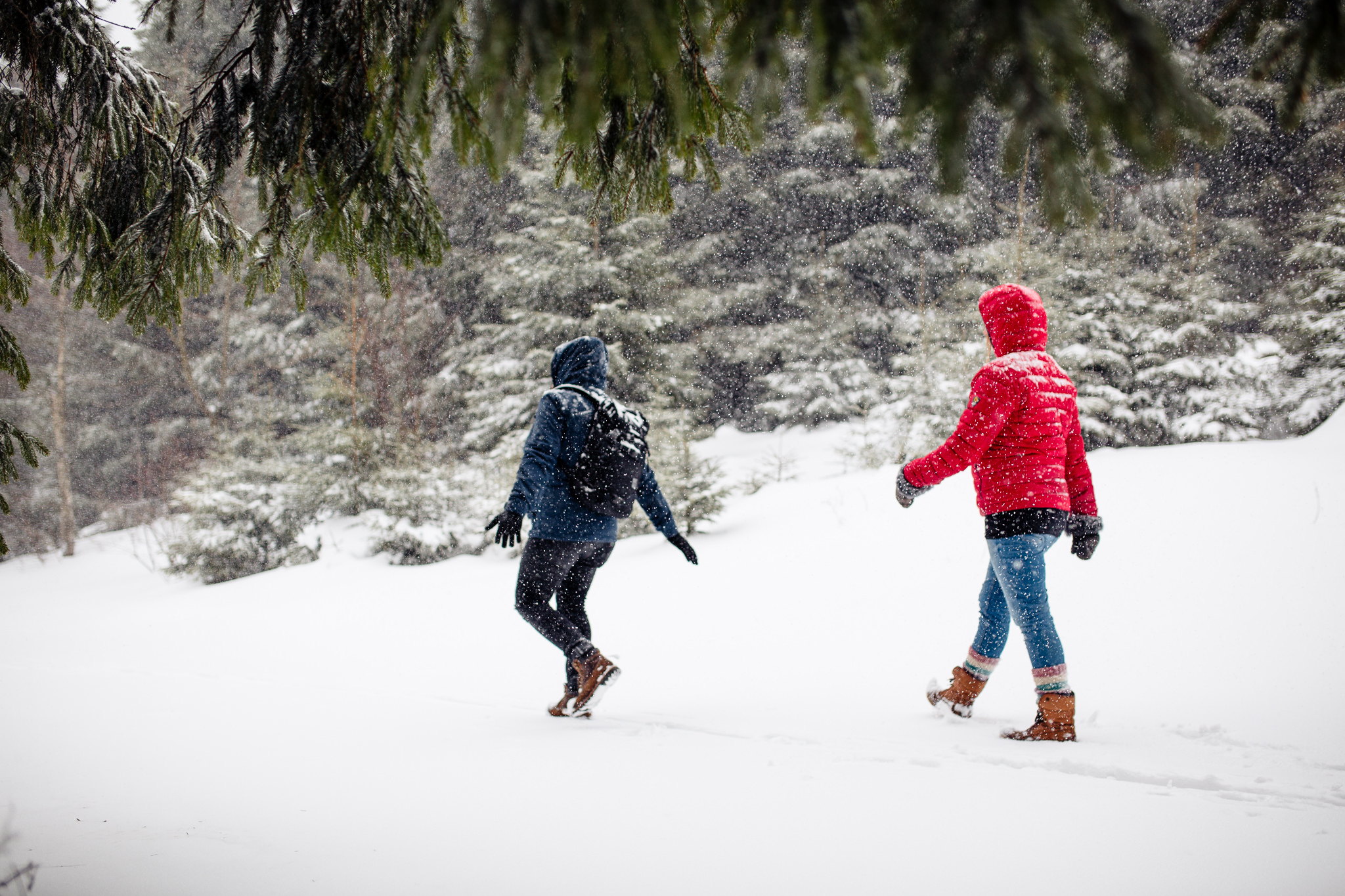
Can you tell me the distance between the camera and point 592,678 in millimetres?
2916

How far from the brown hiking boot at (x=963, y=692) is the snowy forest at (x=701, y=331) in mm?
4653

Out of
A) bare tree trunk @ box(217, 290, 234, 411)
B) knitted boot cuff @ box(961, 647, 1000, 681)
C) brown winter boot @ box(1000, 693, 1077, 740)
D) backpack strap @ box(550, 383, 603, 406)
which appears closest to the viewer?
brown winter boot @ box(1000, 693, 1077, 740)

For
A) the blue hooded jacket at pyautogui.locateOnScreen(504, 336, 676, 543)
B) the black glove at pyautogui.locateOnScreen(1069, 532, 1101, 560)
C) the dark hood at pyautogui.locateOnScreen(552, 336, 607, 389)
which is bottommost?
the blue hooded jacket at pyautogui.locateOnScreen(504, 336, 676, 543)

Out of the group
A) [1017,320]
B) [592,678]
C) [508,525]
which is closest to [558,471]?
A: [508,525]

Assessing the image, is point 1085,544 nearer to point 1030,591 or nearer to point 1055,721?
point 1030,591

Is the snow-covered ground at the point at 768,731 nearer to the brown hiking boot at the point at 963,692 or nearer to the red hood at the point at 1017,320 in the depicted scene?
the brown hiking boot at the point at 963,692

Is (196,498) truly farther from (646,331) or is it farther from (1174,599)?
(1174,599)

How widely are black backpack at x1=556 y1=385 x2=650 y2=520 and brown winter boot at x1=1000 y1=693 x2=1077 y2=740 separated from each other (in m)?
1.71

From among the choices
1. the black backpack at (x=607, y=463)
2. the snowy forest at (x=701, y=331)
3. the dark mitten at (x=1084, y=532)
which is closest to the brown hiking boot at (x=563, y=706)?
the black backpack at (x=607, y=463)

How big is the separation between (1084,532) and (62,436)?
19.3m

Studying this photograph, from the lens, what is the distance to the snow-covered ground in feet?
5.44

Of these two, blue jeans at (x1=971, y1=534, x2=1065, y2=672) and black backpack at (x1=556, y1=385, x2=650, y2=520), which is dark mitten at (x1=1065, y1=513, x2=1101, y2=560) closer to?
blue jeans at (x1=971, y1=534, x2=1065, y2=672)

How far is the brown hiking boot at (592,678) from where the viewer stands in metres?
2.90

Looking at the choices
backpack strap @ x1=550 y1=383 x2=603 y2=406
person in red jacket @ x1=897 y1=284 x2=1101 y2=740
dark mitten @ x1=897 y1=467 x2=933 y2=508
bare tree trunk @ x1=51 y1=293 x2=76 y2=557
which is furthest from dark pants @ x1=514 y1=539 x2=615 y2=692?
bare tree trunk @ x1=51 y1=293 x2=76 y2=557
